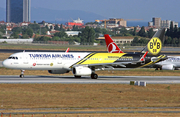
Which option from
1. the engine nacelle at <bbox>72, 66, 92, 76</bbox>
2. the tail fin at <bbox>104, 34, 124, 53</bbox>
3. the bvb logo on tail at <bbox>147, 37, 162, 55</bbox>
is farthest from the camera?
the tail fin at <bbox>104, 34, 124, 53</bbox>

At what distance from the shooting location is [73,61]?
162 ft

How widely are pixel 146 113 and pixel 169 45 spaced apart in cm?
15804

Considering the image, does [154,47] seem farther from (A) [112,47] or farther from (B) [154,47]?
(A) [112,47]

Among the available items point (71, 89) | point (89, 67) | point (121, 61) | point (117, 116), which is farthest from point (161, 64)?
point (117, 116)

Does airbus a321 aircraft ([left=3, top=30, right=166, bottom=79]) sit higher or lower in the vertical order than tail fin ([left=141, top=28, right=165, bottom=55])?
lower

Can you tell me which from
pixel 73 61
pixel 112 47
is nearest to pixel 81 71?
pixel 73 61

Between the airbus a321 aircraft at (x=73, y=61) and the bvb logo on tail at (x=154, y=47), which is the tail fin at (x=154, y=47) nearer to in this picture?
the bvb logo on tail at (x=154, y=47)

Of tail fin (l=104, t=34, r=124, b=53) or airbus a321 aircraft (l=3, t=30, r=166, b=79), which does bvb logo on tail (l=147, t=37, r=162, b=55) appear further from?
tail fin (l=104, t=34, r=124, b=53)

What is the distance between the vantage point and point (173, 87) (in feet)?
137

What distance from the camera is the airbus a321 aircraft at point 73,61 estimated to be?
47625 mm

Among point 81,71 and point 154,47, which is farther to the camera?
point 154,47

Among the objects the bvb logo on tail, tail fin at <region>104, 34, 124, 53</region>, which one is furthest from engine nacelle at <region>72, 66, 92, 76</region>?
the bvb logo on tail

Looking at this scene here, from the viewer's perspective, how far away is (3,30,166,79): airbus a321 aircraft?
156 feet

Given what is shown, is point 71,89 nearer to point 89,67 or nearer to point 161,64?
point 89,67
